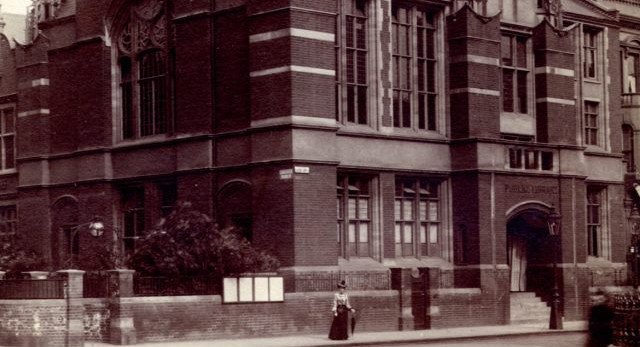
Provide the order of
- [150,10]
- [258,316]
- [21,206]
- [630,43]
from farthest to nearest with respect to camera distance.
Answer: [630,43]
[21,206]
[150,10]
[258,316]

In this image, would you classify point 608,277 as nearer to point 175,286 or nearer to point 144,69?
point 144,69

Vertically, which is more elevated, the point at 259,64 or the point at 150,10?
the point at 150,10

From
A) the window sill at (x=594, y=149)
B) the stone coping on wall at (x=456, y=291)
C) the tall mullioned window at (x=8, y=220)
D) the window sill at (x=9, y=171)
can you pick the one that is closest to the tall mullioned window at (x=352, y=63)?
the stone coping on wall at (x=456, y=291)

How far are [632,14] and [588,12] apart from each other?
18.8ft

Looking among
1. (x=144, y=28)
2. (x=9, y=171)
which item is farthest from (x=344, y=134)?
(x=9, y=171)

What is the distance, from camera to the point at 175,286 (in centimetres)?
3503

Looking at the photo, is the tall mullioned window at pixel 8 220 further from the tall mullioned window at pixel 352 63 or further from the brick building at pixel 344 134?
the tall mullioned window at pixel 352 63

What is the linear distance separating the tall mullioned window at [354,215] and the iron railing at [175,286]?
23.7 feet

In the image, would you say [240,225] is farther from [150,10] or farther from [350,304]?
[150,10]

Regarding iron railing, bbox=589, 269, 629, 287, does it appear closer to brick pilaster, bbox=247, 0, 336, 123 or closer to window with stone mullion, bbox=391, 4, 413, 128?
window with stone mullion, bbox=391, 4, 413, 128

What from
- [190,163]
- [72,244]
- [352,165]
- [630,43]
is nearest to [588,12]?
[630,43]

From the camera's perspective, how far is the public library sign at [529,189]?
45.2m

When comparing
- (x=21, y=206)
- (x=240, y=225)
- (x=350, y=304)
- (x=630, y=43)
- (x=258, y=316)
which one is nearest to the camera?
(x=258, y=316)

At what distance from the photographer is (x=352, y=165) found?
136 feet
